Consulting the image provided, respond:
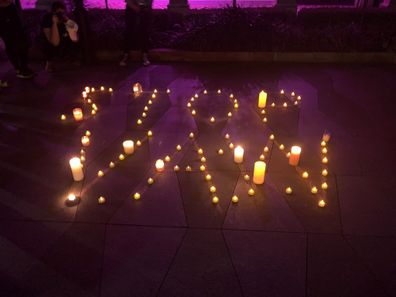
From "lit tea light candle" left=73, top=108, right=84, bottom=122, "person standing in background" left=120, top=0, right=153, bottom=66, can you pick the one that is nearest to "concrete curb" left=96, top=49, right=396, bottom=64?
"person standing in background" left=120, top=0, right=153, bottom=66

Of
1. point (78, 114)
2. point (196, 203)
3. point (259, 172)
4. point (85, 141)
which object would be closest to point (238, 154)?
point (259, 172)

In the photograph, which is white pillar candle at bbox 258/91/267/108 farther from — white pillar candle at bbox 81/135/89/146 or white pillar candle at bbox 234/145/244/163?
white pillar candle at bbox 81/135/89/146

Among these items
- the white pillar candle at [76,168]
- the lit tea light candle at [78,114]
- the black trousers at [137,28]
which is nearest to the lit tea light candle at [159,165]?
the white pillar candle at [76,168]

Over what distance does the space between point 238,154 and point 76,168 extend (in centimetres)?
199

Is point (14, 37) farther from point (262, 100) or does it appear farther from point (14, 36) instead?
point (262, 100)

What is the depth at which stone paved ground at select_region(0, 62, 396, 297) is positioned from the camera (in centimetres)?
314

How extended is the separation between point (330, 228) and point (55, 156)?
3.56 meters

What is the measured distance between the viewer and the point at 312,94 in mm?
6742

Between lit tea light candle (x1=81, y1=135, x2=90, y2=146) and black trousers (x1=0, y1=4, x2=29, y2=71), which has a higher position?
black trousers (x1=0, y1=4, x2=29, y2=71)

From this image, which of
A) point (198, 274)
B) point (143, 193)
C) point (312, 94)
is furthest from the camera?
point (312, 94)

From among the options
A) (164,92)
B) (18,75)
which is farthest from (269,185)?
(18,75)

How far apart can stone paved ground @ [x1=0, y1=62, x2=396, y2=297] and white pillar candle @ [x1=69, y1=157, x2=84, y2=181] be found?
12 cm

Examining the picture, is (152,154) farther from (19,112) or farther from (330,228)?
(19,112)

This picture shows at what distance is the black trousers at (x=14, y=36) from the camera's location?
266 inches
